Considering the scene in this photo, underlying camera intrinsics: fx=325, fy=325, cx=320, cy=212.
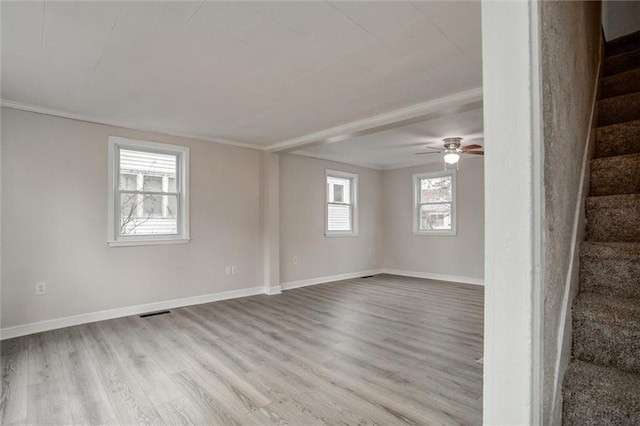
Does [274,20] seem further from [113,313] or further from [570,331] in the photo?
[113,313]

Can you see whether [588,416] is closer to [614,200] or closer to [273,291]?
[614,200]

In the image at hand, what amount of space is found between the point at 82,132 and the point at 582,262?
494 cm

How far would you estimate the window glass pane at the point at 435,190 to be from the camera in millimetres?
6930

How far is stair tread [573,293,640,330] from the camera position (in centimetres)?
117

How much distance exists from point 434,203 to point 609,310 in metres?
6.06

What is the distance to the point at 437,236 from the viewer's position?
22.7ft

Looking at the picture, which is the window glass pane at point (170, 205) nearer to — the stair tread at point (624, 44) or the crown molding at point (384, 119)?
the crown molding at point (384, 119)

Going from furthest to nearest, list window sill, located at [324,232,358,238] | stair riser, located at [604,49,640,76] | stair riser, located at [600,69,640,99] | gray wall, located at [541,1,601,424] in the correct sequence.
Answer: window sill, located at [324,232,358,238]
stair riser, located at [604,49,640,76]
stair riser, located at [600,69,640,99]
gray wall, located at [541,1,601,424]

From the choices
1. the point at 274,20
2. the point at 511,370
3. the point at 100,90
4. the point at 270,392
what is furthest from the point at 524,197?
the point at 100,90

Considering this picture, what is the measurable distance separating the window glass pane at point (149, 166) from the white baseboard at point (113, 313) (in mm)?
1604

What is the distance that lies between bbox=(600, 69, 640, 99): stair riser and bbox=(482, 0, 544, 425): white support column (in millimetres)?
2130

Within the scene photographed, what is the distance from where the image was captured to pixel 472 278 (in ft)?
21.0

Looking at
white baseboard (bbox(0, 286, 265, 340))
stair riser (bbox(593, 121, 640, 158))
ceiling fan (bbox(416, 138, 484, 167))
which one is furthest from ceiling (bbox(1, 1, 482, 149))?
white baseboard (bbox(0, 286, 265, 340))

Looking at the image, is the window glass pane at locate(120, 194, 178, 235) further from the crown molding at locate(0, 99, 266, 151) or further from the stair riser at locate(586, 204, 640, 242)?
the stair riser at locate(586, 204, 640, 242)
